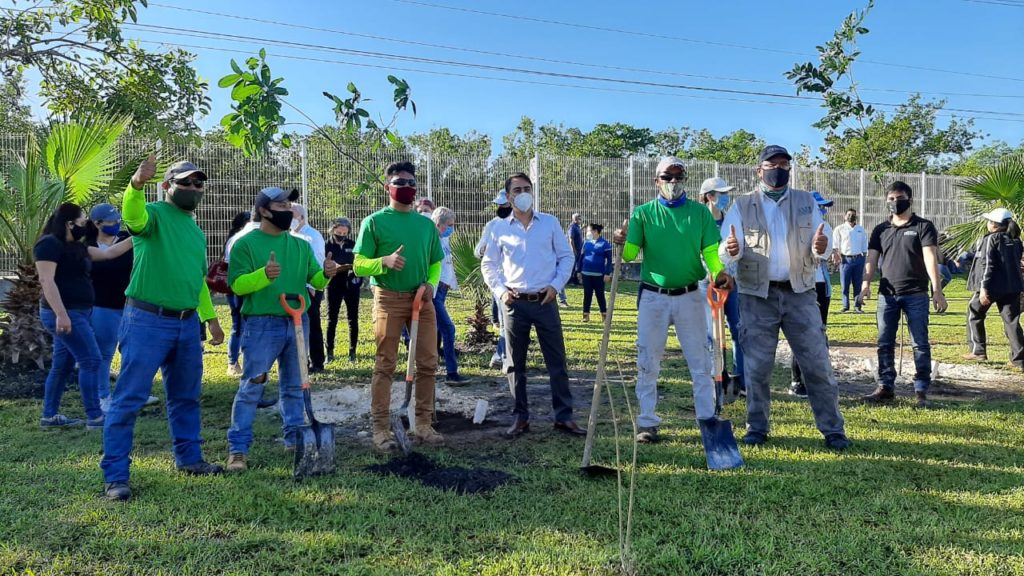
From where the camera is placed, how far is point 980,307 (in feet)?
30.6

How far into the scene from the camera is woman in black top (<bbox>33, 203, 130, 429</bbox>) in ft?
20.6

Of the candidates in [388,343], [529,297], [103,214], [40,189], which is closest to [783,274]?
[529,297]

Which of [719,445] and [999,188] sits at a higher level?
[999,188]

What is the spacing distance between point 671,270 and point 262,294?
3.05 meters

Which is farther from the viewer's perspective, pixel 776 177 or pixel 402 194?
pixel 402 194

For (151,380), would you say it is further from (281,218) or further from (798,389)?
(798,389)

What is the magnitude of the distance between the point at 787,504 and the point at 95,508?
4090 millimetres

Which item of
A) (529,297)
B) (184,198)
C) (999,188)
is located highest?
(999,188)

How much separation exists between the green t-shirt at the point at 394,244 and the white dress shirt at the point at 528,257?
0.82 metres

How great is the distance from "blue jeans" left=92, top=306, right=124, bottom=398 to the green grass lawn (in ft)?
2.39

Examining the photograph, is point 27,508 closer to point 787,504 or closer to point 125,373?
point 125,373

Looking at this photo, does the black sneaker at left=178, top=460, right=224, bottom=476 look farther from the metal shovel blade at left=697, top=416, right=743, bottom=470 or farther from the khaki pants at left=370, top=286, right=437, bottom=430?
the metal shovel blade at left=697, top=416, right=743, bottom=470

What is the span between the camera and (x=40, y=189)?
858cm

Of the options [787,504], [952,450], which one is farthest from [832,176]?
[787,504]
